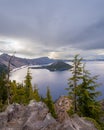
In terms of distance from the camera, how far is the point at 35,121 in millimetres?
16656

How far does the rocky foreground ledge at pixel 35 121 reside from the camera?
49.7ft

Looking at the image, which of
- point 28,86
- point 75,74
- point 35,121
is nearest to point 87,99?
point 75,74

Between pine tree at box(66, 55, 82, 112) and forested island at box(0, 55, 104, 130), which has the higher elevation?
pine tree at box(66, 55, 82, 112)

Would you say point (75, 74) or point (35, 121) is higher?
point (75, 74)

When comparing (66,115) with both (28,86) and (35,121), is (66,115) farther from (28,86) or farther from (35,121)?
(28,86)

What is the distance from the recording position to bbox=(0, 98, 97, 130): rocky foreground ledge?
15156mm

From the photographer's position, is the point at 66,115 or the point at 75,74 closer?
the point at 66,115

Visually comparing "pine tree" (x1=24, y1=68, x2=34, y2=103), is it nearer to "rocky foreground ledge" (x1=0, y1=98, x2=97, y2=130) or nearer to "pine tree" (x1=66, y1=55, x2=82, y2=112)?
"pine tree" (x1=66, y1=55, x2=82, y2=112)

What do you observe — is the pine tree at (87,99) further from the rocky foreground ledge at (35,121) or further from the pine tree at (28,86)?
the pine tree at (28,86)

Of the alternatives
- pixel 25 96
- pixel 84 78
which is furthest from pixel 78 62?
pixel 25 96

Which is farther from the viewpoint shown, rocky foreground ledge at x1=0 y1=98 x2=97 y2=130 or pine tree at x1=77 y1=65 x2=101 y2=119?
pine tree at x1=77 y1=65 x2=101 y2=119

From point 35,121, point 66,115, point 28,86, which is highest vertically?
point 35,121

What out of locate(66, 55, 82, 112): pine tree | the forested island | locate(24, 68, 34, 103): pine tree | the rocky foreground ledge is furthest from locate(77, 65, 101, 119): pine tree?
locate(24, 68, 34, 103): pine tree

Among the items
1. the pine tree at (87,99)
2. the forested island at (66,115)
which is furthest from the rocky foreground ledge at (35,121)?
the pine tree at (87,99)
